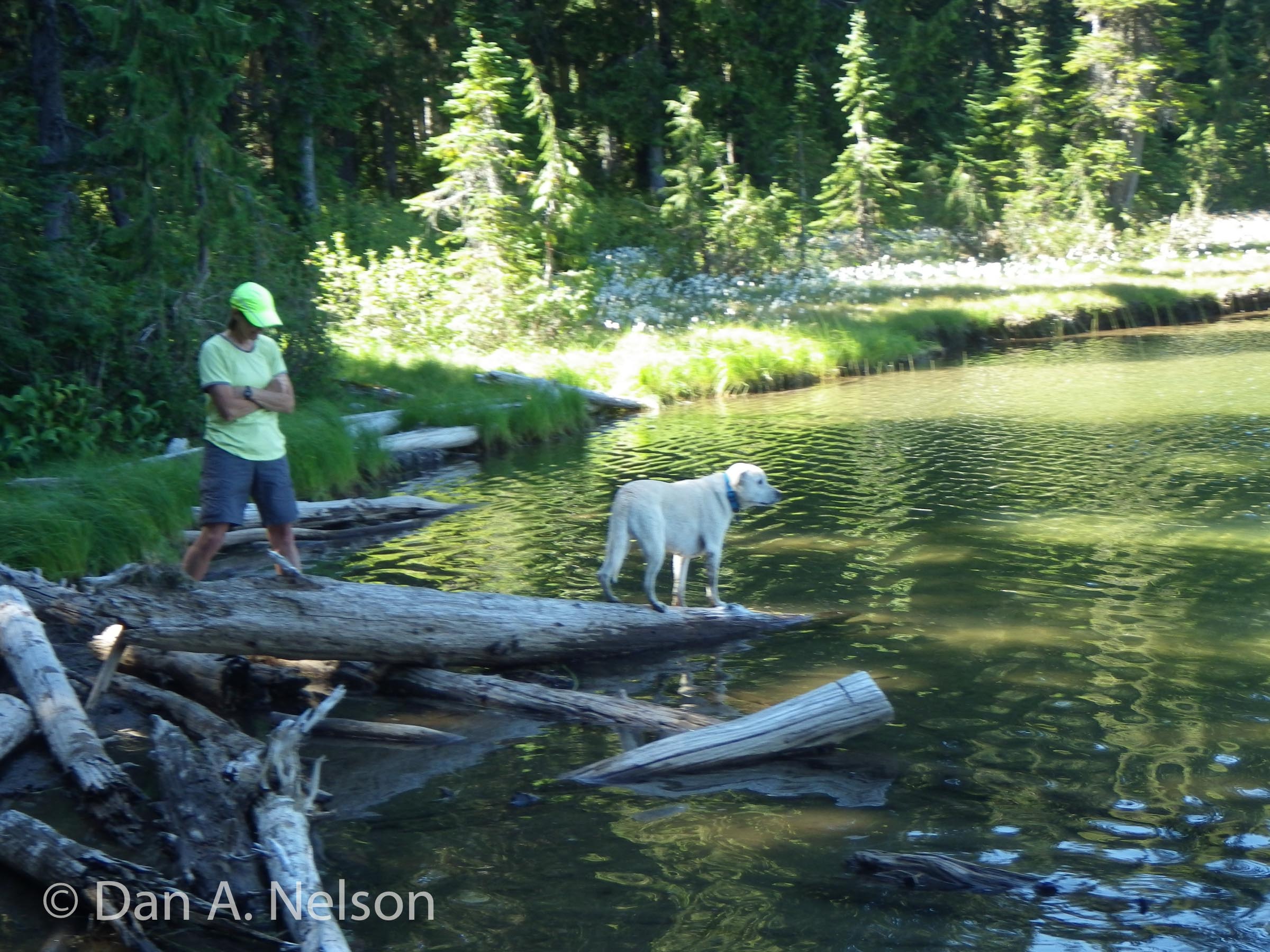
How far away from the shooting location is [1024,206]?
135 feet

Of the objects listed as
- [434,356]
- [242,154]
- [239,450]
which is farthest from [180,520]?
[434,356]

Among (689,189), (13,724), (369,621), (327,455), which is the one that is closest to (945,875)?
(369,621)

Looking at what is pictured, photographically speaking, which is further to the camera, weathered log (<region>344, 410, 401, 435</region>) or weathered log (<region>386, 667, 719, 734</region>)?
weathered log (<region>344, 410, 401, 435</region>)

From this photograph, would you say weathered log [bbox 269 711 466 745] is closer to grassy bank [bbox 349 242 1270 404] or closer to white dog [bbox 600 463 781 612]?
white dog [bbox 600 463 781 612]

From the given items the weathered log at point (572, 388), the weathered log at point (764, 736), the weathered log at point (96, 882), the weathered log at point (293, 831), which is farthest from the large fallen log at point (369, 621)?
the weathered log at point (572, 388)

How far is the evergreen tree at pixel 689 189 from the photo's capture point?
32062mm

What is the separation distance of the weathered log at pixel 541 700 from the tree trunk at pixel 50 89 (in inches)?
419

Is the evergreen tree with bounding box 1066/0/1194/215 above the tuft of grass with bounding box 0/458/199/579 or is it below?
above

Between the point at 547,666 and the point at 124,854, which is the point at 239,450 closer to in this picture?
the point at 547,666

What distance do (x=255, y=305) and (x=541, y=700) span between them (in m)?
3.07

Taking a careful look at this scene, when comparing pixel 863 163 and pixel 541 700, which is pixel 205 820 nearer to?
pixel 541 700

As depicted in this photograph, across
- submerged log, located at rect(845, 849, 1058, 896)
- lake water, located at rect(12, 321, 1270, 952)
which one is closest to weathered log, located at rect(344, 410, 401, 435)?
lake water, located at rect(12, 321, 1270, 952)

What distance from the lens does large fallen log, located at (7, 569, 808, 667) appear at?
6.93m

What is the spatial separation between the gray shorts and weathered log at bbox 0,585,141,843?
1249 millimetres
